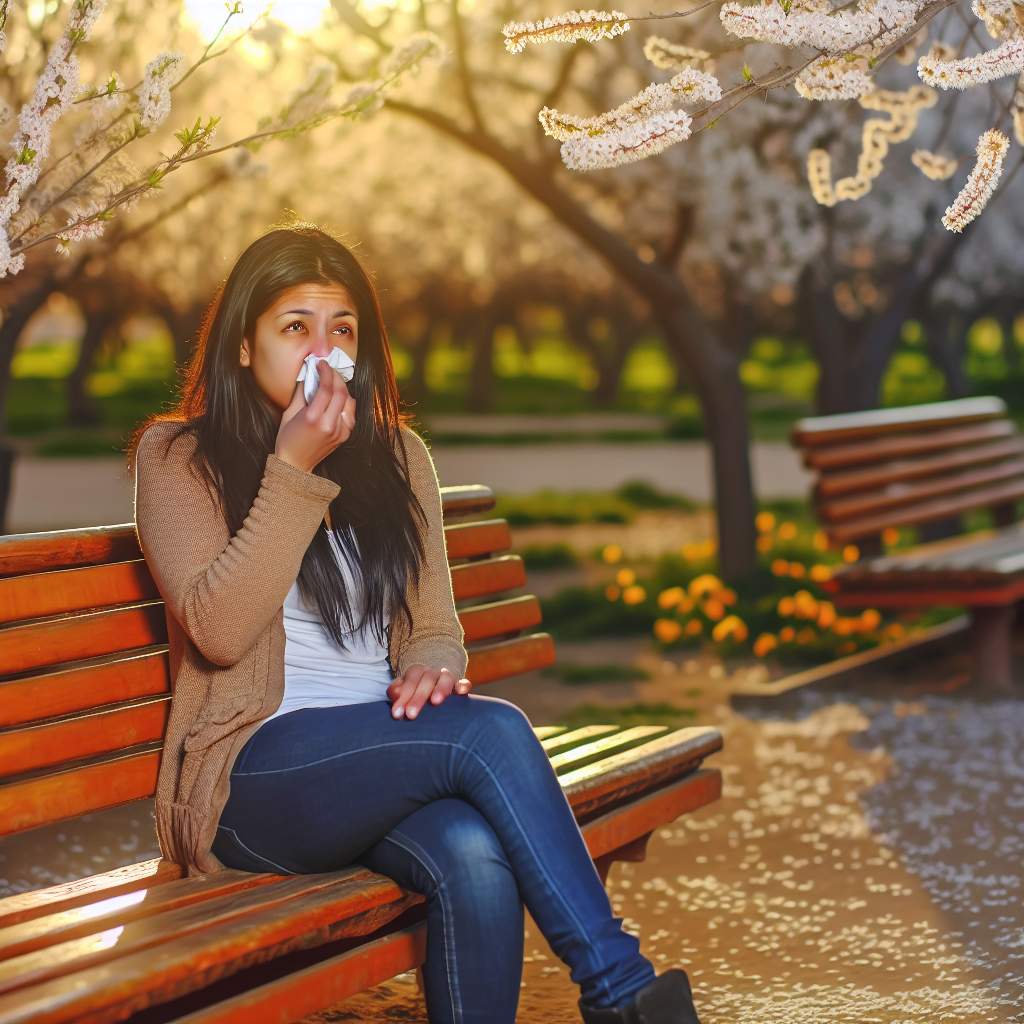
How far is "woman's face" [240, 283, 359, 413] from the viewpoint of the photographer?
10.5 feet

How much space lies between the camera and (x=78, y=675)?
10.2ft

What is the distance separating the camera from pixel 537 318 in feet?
221

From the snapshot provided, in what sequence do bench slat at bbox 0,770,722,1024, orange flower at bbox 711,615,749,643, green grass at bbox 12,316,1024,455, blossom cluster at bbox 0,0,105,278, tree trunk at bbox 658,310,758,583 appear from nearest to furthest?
bench slat at bbox 0,770,722,1024, blossom cluster at bbox 0,0,105,278, orange flower at bbox 711,615,749,643, tree trunk at bbox 658,310,758,583, green grass at bbox 12,316,1024,455

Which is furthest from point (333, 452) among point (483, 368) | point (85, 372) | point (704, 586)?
point (483, 368)

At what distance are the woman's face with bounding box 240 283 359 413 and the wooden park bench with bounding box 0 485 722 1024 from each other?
401mm

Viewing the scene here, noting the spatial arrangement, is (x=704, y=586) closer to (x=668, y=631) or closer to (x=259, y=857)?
(x=668, y=631)

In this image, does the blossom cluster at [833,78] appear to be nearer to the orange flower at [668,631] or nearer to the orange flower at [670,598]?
the orange flower at [668,631]

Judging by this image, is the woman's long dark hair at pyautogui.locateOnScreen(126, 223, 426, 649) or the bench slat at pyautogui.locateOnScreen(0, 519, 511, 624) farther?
the woman's long dark hair at pyautogui.locateOnScreen(126, 223, 426, 649)

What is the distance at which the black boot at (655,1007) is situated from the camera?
2756 mm

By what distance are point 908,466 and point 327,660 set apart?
502cm

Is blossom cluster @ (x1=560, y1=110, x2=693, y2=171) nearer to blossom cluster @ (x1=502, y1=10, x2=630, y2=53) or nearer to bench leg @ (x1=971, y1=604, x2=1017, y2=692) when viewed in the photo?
blossom cluster @ (x1=502, y1=10, x2=630, y2=53)

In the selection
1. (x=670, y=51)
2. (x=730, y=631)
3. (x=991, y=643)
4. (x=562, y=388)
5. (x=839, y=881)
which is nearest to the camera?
(x=670, y=51)

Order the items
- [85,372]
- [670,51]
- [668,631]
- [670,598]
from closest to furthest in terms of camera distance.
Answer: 1. [670,51]
2. [668,631]
3. [670,598]
4. [85,372]

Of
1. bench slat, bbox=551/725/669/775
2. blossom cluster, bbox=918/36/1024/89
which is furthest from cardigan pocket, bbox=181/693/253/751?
blossom cluster, bbox=918/36/1024/89
